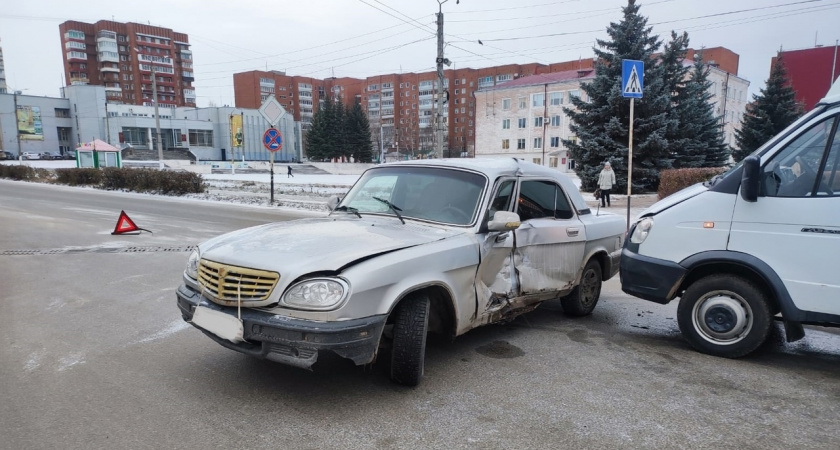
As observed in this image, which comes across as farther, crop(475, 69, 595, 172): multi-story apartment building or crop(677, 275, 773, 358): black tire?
crop(475, 69, 595, 172): multi-story apartment building

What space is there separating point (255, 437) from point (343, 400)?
0.66 meters

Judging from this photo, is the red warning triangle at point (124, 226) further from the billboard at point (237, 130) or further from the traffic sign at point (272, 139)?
the billboard at point (237, 130)

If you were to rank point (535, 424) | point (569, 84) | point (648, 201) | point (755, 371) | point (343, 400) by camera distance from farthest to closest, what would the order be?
point (569, 84) < point (648, 201) < point (755, 371) < point (343, 400) < point (535, 424)

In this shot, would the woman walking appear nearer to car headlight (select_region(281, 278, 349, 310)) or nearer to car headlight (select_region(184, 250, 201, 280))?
car headlight (select_region(184, 250, 201, 280))

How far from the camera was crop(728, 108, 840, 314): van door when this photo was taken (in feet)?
12.5

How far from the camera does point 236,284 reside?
3303 millimetres

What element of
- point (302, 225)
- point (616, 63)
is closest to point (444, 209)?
point (302, 225)

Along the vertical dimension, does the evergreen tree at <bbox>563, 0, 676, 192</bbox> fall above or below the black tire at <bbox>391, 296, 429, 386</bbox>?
above

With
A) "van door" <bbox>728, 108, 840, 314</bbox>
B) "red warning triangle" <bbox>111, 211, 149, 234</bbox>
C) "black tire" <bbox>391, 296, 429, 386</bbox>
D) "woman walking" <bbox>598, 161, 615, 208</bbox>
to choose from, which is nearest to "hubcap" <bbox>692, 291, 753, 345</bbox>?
"van door" <bbox>728, 108, 840, 314</bbox>

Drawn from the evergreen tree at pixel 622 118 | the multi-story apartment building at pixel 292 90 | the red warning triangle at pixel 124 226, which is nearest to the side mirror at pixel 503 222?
the red warning triangle at pixel 124 226

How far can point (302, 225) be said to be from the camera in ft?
14.1

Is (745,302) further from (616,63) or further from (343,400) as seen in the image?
(616,63)

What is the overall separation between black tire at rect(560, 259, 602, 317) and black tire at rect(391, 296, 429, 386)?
2.47m

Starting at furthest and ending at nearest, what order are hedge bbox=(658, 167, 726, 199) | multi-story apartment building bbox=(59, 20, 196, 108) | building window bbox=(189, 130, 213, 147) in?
multi-story apartment building bbox=(59, 20, 196, 108) → building window bbox=(189, 130, 213, 147) → hedge bbox=(658, 167, 726, 199)
